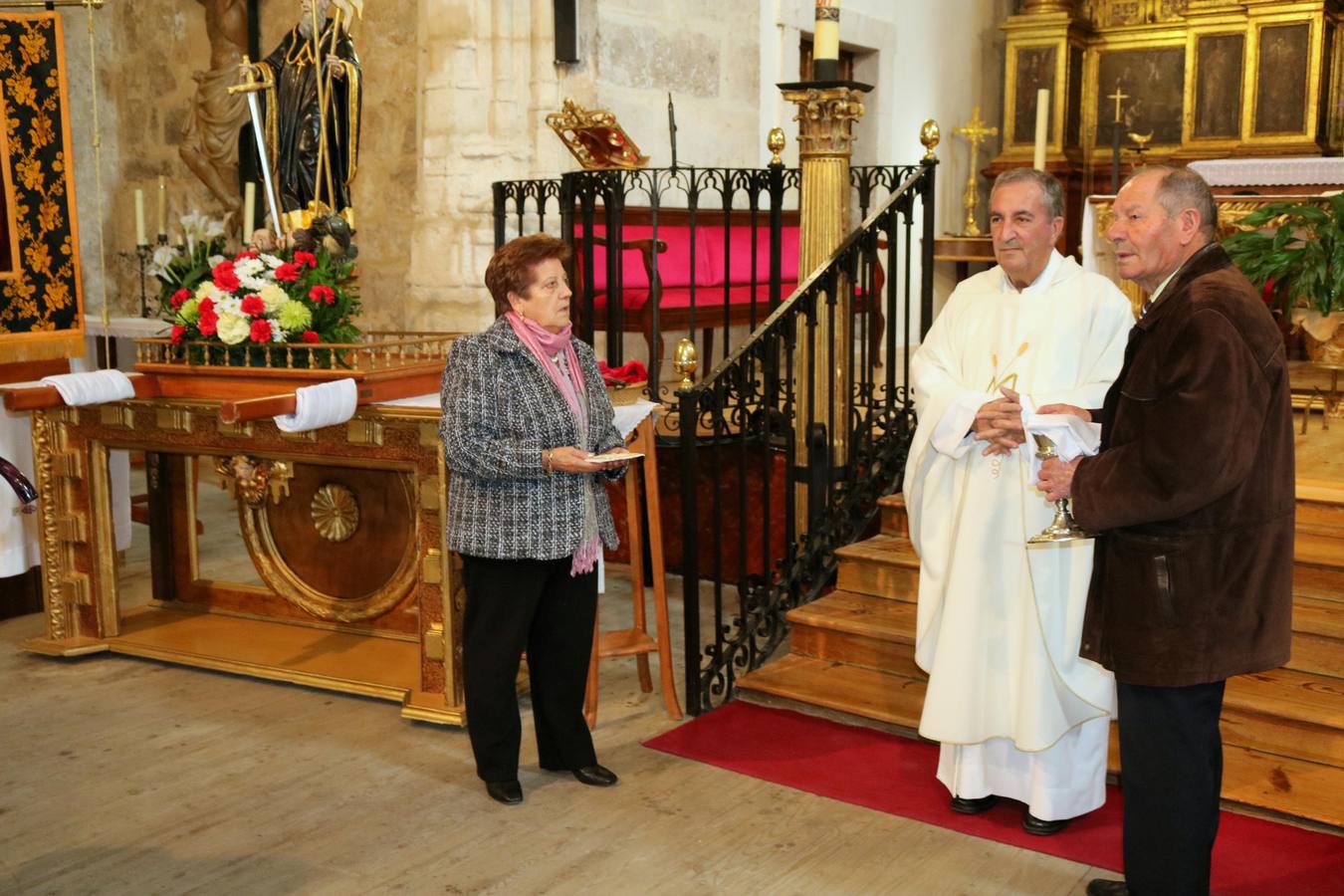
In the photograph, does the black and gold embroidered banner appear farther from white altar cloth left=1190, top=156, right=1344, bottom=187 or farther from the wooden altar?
white altar cloth left=1190, top=156, right=1344, bottom=187

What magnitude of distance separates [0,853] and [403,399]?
6.26 feet

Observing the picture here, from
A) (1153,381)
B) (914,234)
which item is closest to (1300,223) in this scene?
(1153,381)

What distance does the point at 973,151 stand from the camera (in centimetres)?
1087

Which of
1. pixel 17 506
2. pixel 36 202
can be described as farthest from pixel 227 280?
pixel 36 202

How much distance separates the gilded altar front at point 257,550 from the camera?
5.07m

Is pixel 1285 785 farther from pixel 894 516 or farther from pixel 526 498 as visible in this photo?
pixel 526 498

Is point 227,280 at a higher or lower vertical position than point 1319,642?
higher

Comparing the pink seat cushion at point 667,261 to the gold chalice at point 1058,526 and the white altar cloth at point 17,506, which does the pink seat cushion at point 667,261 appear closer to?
the white altar cloth at point 17,506

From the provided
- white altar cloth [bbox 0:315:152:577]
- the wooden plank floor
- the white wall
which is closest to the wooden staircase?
the wooden plank floor

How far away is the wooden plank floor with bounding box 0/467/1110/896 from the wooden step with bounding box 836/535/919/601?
86cm

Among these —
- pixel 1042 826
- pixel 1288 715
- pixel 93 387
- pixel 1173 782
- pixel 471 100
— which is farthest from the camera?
pixel 471 100

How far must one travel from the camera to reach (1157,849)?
2.90 metres

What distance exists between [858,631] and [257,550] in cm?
249

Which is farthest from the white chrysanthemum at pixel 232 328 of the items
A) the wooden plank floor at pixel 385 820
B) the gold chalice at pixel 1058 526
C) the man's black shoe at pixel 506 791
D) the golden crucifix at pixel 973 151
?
the golden crucifix at pixel 973 151
